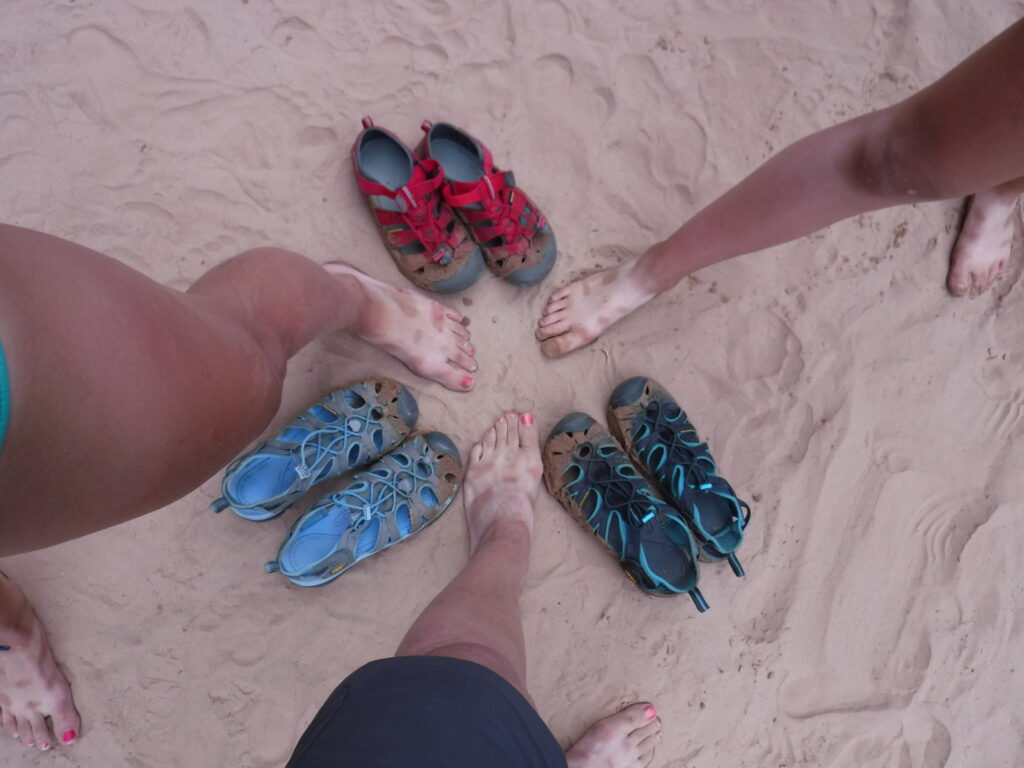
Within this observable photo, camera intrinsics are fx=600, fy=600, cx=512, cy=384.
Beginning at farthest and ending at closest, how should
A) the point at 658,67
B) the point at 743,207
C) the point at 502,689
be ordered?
the point at 658,67 < the point at 743,207 < the point at 502,689

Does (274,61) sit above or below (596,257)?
above

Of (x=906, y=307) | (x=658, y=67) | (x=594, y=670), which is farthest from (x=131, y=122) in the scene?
(x=906, y=307)

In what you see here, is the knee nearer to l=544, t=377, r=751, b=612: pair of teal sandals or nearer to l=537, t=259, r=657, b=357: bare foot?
l=537, t=259, r=657, b=357: bare foot

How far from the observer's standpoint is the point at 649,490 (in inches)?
63.3

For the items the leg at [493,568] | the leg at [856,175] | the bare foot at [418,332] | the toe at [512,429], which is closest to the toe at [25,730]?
the leg at [493,568]

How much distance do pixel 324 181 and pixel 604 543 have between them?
121 centimetres

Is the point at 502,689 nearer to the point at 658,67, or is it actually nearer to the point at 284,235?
the point at 284,235

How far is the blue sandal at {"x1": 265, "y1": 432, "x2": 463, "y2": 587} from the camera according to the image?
55.9 inches

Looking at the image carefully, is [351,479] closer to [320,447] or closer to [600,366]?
[320,447]

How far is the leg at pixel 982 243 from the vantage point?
1.65m

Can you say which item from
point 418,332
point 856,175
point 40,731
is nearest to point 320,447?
point 418,332

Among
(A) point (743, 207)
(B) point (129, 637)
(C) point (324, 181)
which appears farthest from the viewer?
(C) point (324, 181)

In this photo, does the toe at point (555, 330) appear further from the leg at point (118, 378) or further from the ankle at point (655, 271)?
the leg at point (118, 378)

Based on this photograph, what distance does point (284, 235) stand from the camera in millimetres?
1581
